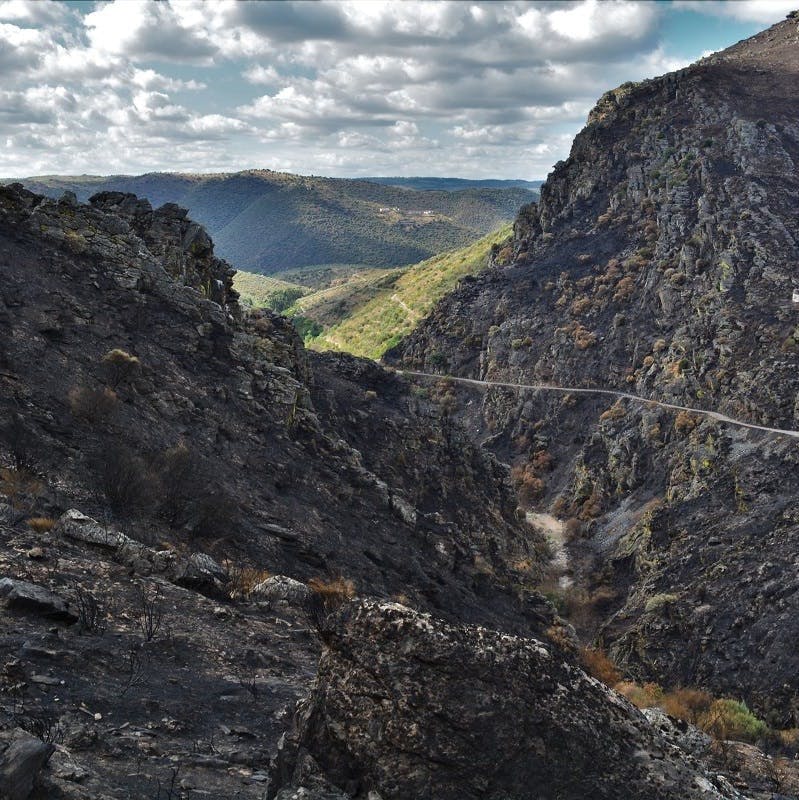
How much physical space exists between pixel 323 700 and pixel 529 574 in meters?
33.7

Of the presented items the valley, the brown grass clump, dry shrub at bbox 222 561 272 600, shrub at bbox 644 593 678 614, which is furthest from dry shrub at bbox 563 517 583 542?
dry shrub at bbox 222 561 272 600

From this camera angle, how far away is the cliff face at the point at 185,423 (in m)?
16.5

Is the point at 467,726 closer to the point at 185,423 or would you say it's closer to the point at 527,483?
the point at 185,423

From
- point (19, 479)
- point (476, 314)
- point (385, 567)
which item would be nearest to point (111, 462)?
point (19, 479)

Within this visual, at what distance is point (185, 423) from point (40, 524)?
9.96 m

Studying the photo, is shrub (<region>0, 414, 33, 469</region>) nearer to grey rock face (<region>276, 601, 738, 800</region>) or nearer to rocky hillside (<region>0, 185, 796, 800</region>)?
rocky hillside (<region>0, 185, 796, 800</region>)

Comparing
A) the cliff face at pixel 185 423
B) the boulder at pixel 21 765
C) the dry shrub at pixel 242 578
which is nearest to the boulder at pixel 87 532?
the cliff face at pixel 185 423

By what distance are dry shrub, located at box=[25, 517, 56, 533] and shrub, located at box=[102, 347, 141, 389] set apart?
9485mm

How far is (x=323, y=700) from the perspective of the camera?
20.7ft

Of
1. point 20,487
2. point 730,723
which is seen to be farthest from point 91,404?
point 730,723

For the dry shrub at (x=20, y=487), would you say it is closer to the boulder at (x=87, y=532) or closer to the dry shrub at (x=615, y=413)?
the boulder at (x=87, y=532)

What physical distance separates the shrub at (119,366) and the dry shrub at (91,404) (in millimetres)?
1668

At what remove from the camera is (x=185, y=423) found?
21.9m

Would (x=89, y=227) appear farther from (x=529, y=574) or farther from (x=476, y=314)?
(x=476, y=314)
